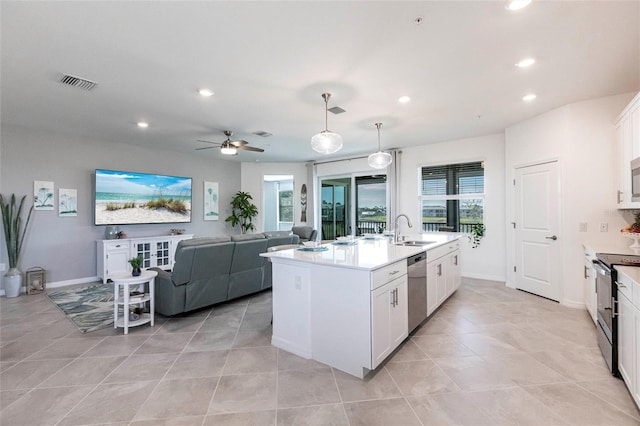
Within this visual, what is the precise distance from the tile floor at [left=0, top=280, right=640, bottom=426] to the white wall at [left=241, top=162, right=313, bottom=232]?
16.1 ft

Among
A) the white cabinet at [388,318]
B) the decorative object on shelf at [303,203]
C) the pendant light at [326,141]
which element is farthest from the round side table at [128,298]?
the decorative object on shelf at [303,203]

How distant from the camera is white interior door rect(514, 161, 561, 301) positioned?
4.06 m

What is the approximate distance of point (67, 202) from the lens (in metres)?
5.12

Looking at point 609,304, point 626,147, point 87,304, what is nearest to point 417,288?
point 609,304

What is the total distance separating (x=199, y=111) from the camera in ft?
13.0

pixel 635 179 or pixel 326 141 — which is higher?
pixel 326 141

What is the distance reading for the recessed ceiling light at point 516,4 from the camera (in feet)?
6.16

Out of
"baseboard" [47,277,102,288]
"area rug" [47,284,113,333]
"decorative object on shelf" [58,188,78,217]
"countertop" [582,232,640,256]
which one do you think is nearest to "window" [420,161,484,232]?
"countertop" [582,232,640,256]

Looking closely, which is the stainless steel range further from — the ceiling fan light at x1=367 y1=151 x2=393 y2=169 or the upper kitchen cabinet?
the ceiling fan light at x1=367 y1=151 x2=393 y2=169

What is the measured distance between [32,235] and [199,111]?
3.78 m

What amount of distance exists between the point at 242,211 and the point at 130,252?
110 inches

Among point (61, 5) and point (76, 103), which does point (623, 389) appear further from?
point (76, 103)

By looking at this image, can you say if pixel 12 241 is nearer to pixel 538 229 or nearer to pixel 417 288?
pixel 417 288

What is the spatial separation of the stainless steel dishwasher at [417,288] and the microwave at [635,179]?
219 centimetres
